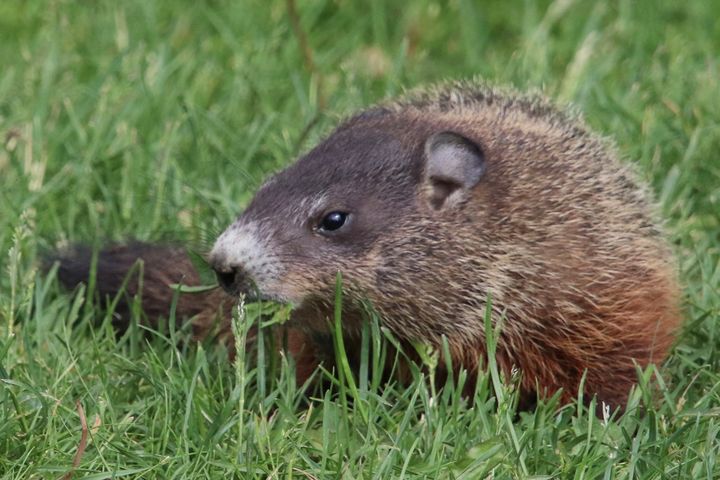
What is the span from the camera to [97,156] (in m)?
6.04

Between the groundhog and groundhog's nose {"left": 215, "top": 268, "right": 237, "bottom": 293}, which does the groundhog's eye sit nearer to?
the groundhog

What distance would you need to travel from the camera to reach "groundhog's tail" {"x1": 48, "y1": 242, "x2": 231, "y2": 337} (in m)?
5.03

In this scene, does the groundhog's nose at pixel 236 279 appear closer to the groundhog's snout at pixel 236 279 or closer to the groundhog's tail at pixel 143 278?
the groundhog's snout at pixel 236 279

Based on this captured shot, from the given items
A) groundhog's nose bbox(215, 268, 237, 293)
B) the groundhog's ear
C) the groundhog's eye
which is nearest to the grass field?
groundhog's nose bbox(215, 268, 237, 293)

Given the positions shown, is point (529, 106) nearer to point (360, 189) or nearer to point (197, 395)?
point (360, 189)

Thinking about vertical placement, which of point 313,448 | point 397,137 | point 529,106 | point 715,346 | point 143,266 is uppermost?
point 529,106

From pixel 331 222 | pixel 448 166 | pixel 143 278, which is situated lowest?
pixel 143 278

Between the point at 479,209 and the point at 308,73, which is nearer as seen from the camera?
the point at 479,209

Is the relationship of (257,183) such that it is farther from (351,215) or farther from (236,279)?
(236,279)

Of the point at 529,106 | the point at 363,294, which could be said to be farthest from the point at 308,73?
the point at 363,294

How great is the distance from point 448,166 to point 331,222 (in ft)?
1.51

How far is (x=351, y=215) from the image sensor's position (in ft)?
14.2

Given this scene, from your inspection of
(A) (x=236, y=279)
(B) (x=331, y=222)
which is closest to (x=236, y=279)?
(A) (x=236, y=279)

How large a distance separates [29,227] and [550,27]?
11.6 ft
